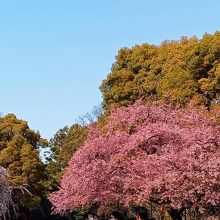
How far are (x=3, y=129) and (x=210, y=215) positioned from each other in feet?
88.0

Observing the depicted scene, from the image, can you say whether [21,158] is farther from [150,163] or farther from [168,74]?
[150,163]

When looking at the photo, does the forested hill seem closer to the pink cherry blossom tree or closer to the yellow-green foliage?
the pink cherry blossom tree

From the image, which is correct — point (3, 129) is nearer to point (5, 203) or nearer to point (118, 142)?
point (118, 142)

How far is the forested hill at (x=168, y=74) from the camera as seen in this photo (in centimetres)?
3938

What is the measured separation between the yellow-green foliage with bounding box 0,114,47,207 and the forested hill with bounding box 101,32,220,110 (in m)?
7.78

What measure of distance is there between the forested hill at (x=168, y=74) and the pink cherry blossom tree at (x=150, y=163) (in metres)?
6.24

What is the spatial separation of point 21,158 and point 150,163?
77.9ft

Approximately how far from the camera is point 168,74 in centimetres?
4109

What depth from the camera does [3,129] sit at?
159 ft

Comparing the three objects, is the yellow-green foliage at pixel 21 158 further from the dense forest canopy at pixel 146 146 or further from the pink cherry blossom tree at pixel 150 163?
the pink cherry blossom tree at pixel 150 163

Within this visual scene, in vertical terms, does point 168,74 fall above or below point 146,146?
above

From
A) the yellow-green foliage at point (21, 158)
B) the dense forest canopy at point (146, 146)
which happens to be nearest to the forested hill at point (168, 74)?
the dense forest canopy at point (146, 146)

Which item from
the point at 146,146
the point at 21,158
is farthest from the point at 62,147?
the point at 146,146

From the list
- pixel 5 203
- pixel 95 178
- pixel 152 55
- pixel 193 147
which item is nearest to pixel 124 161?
pixel 95 178
